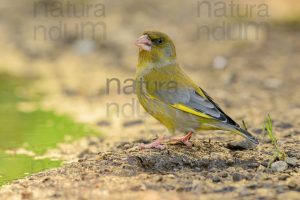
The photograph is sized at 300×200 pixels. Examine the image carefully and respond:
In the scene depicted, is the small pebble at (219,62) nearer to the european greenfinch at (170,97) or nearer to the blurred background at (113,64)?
the blurred background at (113,64)

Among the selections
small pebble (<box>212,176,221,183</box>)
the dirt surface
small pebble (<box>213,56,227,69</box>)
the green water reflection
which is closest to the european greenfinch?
the dirt surface

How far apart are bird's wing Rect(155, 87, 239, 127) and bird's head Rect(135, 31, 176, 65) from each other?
485 millimetres

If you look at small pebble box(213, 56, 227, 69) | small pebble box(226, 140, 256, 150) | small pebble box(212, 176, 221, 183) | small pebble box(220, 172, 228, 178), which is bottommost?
small pebble box(212, 176, 221, 183)

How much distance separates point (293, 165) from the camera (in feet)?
21.3

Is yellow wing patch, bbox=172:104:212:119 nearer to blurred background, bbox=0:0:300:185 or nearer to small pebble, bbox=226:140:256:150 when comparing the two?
small pebble, bbox=226:140:256:150

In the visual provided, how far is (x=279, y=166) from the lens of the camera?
639 cm

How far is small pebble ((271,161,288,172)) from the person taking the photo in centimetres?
635

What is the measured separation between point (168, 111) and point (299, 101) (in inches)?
151

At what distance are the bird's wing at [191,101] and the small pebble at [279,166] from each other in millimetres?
723

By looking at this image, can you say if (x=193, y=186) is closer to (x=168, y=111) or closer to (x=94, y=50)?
(x=168, y=111)

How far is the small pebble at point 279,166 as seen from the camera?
6.35 metres

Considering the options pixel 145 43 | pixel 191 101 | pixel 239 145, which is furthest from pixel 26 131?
pixel 239 145

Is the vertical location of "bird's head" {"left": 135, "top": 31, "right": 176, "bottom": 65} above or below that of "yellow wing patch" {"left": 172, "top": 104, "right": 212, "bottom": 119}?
above

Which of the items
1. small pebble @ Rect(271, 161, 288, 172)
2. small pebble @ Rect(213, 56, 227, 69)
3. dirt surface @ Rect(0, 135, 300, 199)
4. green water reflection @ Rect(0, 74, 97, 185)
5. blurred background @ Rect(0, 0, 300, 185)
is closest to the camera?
dirt surface @ Rect(0, 135, 300, 199)
